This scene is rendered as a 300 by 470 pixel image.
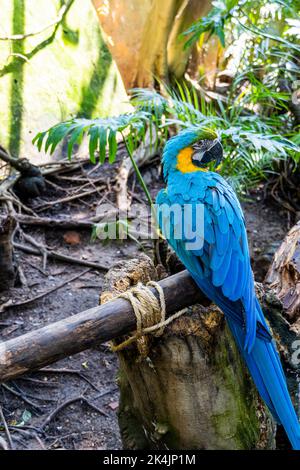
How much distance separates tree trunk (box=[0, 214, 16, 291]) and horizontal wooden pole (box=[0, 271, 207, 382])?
126 cm

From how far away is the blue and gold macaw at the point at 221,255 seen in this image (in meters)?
1.58

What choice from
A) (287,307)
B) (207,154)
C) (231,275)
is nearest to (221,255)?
(231,275)

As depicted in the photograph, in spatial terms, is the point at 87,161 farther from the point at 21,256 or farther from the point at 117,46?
the point at 117,46

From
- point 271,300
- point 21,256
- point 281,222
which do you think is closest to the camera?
point 271,300

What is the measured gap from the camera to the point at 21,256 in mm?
3201

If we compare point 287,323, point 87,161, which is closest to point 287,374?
point 287,323

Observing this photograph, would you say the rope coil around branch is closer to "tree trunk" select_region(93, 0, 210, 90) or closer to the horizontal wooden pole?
the horizontal wooden pole

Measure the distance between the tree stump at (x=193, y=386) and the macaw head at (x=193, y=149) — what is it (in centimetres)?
41

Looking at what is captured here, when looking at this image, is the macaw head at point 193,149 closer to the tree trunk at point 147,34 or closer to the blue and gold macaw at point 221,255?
the blue and gold macaw at point 221,255

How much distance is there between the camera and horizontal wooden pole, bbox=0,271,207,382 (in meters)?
1.36

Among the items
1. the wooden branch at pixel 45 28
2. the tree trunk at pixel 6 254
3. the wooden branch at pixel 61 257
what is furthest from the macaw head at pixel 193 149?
the wooden branch at pixel 45 28

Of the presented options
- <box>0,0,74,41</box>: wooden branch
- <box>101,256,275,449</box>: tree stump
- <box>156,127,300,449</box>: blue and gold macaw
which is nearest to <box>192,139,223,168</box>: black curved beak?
<box>156,127,300,449</box>: blue and gold macaw

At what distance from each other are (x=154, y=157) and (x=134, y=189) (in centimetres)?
43

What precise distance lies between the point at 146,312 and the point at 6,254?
141 centimetres
